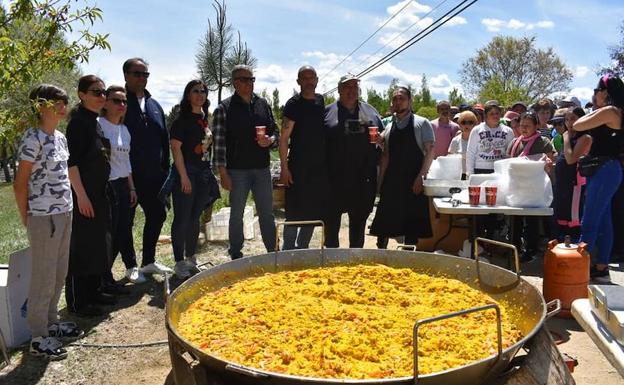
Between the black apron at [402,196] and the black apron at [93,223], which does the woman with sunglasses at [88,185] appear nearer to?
the black apron at [93,223]

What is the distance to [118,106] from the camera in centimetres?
439

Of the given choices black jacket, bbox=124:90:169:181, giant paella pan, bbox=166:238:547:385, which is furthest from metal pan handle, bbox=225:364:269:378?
black jacket, bbox=124:90:169:181

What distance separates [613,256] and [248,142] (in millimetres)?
4433

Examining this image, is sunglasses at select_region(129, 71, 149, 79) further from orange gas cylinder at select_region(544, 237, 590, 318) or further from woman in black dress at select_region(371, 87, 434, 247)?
orange gas cylinder at select_region(544, 237, 590, 318)

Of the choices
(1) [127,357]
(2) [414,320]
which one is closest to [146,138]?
(1) [127,357]

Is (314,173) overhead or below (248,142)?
below

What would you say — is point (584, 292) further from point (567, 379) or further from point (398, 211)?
point (567, 379)

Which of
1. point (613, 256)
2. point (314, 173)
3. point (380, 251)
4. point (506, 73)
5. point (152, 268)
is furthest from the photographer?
point (506, 73)

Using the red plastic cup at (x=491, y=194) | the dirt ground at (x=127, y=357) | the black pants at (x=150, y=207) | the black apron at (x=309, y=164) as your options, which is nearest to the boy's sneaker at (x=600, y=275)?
the dirt ground at (x=127, y=357)

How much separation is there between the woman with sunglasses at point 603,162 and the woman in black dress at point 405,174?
1.40 m

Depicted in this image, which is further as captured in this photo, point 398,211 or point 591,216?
point 398,211

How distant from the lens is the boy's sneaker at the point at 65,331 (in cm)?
367

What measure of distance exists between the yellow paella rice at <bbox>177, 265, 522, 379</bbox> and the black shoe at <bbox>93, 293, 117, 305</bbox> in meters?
2.16

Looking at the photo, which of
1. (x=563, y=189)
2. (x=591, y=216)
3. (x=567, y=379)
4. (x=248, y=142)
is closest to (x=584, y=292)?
(x=591, y=216)
